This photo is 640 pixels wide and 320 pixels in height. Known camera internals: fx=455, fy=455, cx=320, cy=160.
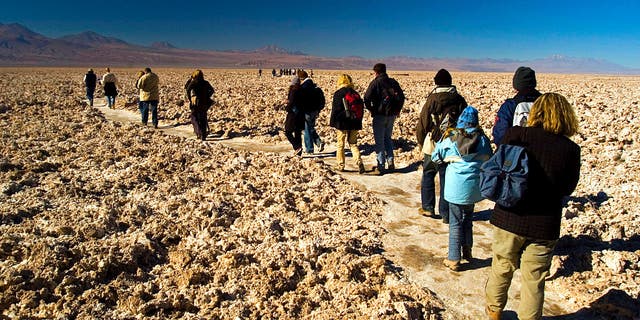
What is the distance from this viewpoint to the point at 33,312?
372 cm

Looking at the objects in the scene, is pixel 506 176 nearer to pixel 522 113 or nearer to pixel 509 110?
pixel 522 113

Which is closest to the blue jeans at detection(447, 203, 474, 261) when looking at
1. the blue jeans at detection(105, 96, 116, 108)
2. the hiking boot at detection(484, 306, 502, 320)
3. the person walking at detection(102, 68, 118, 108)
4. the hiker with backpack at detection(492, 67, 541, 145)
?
the hiking boot at detection(484, 306, 502, 320)

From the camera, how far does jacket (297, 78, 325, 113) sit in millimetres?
9445

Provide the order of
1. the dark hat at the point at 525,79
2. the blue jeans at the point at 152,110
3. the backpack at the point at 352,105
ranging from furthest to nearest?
the blue jeans at the point at 152,110, the backpack at the point at 352,105, the dark hat at the point at 525,79

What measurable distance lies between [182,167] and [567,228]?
6.38 m

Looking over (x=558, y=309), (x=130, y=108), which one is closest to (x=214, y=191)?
(x=558, y=309)

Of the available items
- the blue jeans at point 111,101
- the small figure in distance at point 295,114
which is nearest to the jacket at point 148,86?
the small figure in distance at point 295,114

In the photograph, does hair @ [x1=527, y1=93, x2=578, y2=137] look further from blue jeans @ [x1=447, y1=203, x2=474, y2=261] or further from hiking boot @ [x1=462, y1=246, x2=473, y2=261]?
hiking boot @ [x1=462, y1=246, x2=473, y2=261]

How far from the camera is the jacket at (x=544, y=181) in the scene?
10.7 feet

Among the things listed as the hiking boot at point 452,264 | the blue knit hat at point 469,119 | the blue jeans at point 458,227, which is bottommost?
the hiking boot at point 452,264

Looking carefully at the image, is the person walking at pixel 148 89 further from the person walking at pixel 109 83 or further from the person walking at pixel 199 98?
the person walking at pixel 109 83

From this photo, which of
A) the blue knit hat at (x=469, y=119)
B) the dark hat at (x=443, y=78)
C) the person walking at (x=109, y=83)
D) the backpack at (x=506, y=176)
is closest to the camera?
the backpack at (x=506, y=176)

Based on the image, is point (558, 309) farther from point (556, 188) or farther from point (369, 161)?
point (369, 161)

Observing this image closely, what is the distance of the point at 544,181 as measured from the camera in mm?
3279
